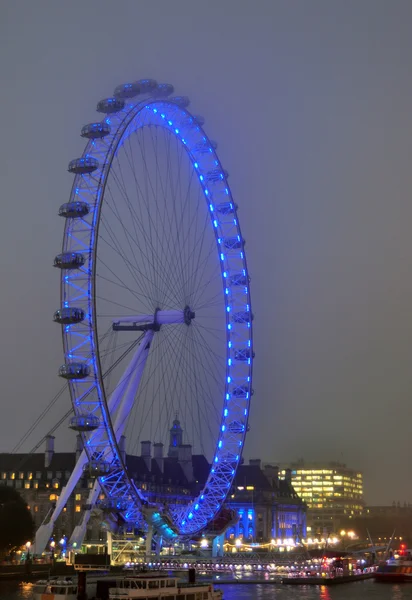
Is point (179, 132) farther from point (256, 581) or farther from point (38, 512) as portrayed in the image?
point (38, 512)

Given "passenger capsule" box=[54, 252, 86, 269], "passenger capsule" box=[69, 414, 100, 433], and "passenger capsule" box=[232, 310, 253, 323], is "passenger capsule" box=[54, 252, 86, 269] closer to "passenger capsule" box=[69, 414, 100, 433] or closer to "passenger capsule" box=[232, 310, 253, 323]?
"passenger capsule" box=[69, 414, 100, 433]

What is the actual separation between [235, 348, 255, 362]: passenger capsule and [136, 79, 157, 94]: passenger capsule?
2163 centimetres

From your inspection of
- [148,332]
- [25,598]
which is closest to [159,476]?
[148,332]

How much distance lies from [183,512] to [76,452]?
44.1 m

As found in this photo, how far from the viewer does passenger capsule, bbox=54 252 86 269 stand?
2222 inches

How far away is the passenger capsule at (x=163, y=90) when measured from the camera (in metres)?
65.4

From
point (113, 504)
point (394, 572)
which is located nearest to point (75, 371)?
point (113, 504)

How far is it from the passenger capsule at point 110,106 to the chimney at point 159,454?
78.2m

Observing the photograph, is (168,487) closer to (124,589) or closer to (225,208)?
(225,208)

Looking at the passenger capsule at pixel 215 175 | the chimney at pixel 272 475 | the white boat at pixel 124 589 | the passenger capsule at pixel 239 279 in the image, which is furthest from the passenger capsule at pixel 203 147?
the chimney at pixel 272 475

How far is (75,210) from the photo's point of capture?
57531 millimetres

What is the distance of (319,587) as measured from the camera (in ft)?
Answer: 246

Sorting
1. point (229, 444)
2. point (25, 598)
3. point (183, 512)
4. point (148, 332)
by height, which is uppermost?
point (148, 332)

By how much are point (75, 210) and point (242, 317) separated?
21.2 meters
